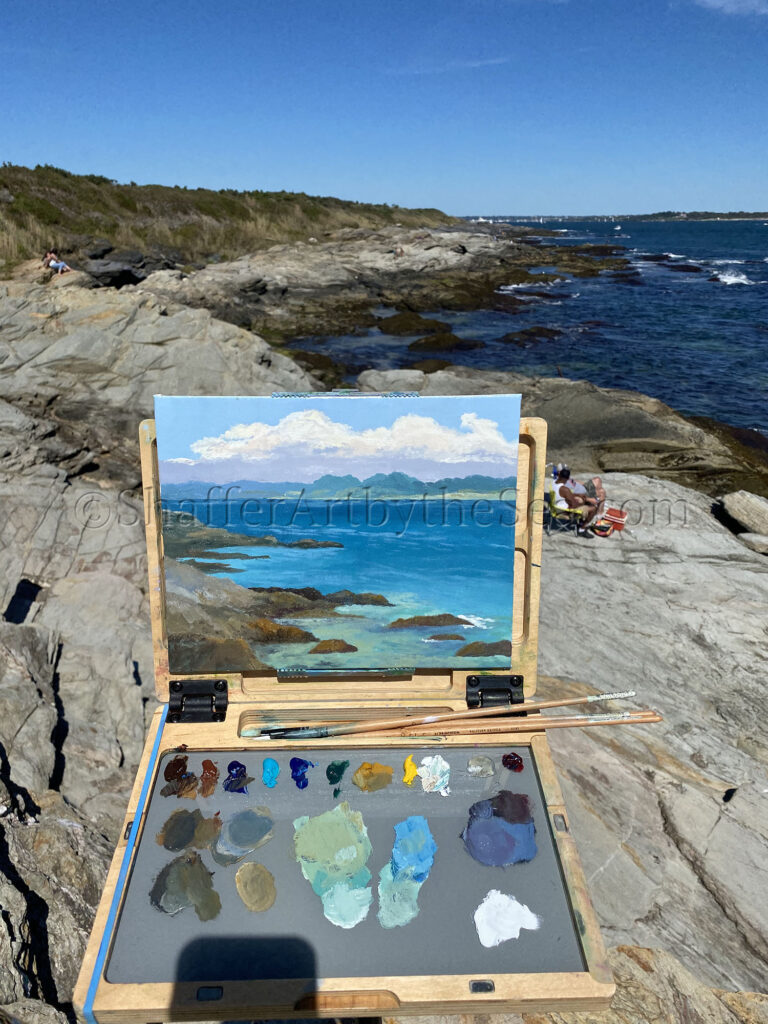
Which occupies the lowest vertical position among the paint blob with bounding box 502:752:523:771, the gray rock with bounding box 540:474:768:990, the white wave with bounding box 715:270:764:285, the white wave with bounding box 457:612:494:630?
the gray rock with bounding box 540:474:768:990

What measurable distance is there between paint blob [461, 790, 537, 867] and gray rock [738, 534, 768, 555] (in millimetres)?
6303

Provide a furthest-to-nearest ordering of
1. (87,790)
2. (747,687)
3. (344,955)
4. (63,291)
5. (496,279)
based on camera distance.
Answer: (496,279)
(63,291)
(747,687)
(87,790)
(344,955)

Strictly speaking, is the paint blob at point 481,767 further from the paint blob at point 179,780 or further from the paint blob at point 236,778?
the paint blob at point 179,780

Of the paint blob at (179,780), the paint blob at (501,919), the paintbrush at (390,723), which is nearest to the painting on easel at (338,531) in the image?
the paintbrush at (390,723)

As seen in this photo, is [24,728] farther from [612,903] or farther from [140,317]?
[140,317]

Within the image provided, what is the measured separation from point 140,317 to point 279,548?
7.44 metres

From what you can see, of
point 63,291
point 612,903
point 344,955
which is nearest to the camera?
point 344,955

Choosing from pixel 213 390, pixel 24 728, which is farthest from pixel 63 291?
pixel 24 728

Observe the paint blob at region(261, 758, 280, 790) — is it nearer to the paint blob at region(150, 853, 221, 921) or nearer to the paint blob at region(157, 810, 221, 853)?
the paint blob at region(157, 810, 221, 853)

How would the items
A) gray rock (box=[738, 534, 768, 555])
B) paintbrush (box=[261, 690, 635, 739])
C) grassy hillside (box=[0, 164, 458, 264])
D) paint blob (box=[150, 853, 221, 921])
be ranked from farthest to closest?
1. grassy hillside (box=[0, 164, 458, 264])
2. gray rock (box=[738, 534, 768, 555])
3. paintbrush (box=[261, 690, 635, 739])
4. paint blob (box=[150, 853, 221, 921])

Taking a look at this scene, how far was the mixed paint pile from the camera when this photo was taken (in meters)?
2.19

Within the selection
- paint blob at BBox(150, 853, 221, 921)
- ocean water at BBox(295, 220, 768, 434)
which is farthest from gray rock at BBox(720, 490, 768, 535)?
ocean water at BBox(295, 220, 768, 434)

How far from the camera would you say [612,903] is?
296cm

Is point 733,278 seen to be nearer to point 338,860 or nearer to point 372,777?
point 372,777
